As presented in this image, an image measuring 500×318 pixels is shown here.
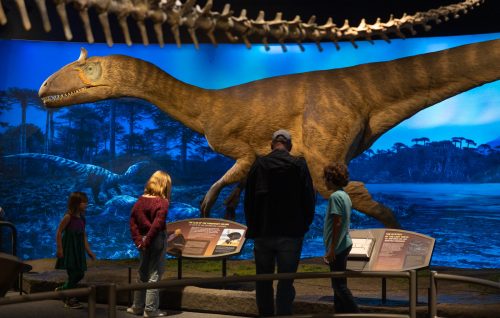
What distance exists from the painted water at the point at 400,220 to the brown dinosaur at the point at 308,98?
299 cm

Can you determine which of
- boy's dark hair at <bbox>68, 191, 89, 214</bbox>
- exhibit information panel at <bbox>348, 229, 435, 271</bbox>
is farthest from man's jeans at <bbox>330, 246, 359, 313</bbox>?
boy's dark hair at <bbox>68, 191, 89, 214</bbox>

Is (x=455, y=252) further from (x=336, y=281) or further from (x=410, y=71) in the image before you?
(x=336, y=281)

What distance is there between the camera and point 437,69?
898cm

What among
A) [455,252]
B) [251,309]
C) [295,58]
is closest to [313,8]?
[295,58]

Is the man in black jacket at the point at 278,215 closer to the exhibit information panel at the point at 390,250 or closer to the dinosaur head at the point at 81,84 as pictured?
the exhibit information panel at the point at 390,250

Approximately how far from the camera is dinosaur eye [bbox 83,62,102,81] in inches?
364

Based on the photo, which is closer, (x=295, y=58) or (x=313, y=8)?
(x=313, y=8)

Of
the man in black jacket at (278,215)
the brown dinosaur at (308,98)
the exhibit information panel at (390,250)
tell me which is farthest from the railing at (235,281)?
the brown dinosaur at (308,98)

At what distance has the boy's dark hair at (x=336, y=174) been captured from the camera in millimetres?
6211

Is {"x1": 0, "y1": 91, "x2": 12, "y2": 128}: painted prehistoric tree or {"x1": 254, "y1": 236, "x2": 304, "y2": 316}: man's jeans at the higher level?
{"x1": 0, "y1": 91, "x2": 12, "y2": 128}: painted prehistoric tree

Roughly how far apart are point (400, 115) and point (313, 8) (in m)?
2.96

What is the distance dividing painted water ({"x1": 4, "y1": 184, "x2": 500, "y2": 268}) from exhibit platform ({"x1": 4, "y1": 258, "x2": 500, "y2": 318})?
236 centimetres

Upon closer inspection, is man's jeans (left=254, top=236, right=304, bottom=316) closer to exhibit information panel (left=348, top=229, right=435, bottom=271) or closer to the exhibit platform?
the exhibit platform

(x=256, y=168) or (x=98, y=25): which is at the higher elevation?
(x=98, y=25)
